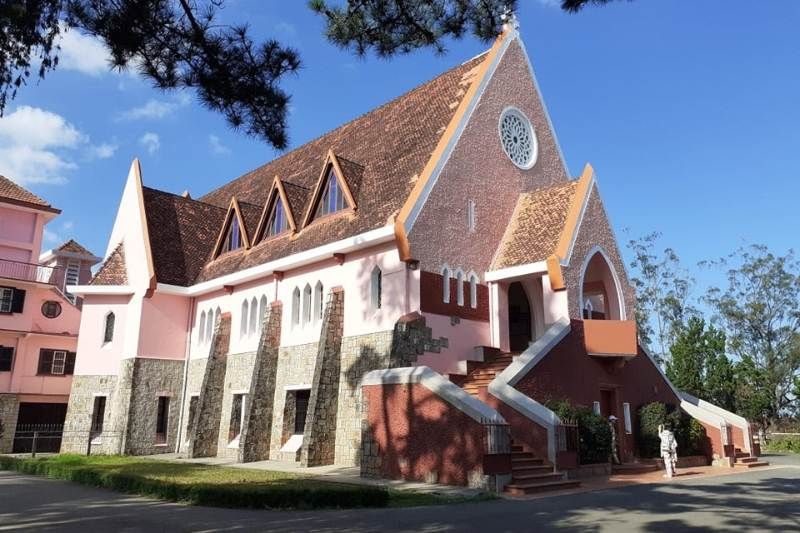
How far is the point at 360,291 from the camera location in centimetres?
1770

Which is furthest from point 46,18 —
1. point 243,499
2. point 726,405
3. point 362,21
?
point 726,405

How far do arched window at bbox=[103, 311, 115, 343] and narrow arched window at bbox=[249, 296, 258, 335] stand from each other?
6127 mm

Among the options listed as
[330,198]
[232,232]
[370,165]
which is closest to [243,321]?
[232,232]

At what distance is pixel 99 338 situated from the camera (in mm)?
24031

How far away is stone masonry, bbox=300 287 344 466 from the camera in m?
16.0

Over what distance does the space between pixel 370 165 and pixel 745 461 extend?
14.4 metres

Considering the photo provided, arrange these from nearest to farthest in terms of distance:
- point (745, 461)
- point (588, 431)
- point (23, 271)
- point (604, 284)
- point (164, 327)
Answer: point (588, 431), point (745, 461), point (604, 284), point (164, 327), point (23, 271)

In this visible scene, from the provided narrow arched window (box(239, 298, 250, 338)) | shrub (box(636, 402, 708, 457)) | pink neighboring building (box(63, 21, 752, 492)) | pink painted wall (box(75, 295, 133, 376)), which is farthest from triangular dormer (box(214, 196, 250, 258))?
shrub (box(636, 402, 708, 457))

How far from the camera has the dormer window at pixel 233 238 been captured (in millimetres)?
24438

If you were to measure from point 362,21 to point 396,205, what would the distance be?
7.94 meters

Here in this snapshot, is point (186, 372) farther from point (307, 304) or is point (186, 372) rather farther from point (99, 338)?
point (307, 304)

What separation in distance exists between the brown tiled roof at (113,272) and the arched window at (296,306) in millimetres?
8345

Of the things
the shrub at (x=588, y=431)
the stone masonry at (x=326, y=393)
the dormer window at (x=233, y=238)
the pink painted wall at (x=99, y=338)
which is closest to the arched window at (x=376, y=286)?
the stone masonry at (x=326, y=393)

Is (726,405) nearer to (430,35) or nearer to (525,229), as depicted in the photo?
(525,229)
